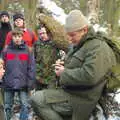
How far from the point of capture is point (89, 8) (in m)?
16.8

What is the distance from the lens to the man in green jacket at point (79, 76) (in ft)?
17.1

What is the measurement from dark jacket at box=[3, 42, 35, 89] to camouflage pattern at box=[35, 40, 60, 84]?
11 cm

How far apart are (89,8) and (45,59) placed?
9.61 meters

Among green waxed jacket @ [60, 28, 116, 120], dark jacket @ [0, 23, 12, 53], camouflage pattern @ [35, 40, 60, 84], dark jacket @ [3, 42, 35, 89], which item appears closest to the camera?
green waxed jacket @ [60, 28, 116, 120]

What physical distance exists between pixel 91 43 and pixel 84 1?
1528 cm

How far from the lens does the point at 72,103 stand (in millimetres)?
5469

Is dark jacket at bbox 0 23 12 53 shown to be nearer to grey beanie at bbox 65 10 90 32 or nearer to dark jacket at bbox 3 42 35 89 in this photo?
dark jacket at bbox 3 42 35 89

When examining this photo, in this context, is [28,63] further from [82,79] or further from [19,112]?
[82,79]

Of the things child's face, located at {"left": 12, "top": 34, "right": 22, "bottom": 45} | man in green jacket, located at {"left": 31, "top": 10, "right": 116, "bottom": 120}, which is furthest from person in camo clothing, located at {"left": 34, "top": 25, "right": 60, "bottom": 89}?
man in green jacket, located at {"left": 31, "top": 10, "right": 116, "bottom": 120}

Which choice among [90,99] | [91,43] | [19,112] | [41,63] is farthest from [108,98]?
[19,112]

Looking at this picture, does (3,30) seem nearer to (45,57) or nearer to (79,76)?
(45,57)

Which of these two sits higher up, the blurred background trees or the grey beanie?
the grey beanie

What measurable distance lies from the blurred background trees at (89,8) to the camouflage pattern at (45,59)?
7.49 metres

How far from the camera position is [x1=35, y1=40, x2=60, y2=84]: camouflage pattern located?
732cm
